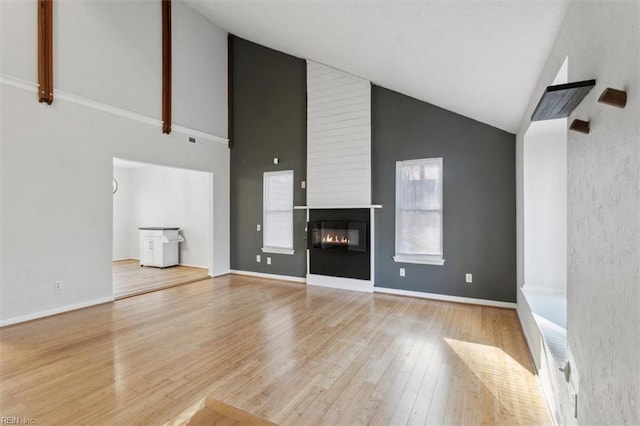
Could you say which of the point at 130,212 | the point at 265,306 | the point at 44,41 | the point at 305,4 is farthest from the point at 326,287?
the point at 130,212

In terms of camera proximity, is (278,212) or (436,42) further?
(278,212)

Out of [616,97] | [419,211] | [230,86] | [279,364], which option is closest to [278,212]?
[419,211]

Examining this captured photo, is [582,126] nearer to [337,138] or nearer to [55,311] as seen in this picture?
[337,138]

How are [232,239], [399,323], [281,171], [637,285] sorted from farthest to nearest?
[232,239] → [281,171] → [399,323] → [637,285]

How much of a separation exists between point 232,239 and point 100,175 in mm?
2814

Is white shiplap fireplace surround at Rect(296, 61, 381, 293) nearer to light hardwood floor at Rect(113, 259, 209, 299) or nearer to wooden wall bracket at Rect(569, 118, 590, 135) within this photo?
light hardwood floor at Rect(113, 259, 209, 299)

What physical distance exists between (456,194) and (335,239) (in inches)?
82.6

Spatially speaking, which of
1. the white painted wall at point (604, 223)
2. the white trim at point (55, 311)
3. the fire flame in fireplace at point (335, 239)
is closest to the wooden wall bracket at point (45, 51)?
the white trim at point (55, 311)

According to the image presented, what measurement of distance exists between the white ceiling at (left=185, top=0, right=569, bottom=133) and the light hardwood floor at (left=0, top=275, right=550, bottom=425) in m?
2.49

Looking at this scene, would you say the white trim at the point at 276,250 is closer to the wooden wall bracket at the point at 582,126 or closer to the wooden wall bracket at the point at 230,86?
the wooden wall bracket at the point at 230,86

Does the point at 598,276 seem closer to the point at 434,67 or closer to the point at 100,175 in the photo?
the point at 434,67

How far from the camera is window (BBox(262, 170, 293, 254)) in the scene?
601 cm

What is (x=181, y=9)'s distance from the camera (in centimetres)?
551

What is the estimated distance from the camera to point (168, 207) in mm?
7973
